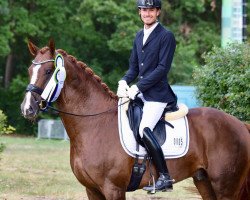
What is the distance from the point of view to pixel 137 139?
8742 mm

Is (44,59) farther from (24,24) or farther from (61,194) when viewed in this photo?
(24,24)

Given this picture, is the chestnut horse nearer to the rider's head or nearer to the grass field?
the rider's head

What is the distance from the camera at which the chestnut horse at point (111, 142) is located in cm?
851

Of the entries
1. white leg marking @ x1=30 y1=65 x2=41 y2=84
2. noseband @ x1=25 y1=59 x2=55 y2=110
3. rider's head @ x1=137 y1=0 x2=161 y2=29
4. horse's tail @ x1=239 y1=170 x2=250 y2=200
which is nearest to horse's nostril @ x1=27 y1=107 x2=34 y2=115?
noseband @ x1=25 y1=59 x2=55 y2=110

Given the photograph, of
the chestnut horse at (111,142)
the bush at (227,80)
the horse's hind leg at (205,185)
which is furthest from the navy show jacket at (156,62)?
the bush at (227,80)

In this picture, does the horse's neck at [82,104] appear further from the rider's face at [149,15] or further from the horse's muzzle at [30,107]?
the rider's face at [149,15]

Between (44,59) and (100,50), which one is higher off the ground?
(44,59)

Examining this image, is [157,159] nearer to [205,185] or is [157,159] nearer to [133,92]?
[133,92]

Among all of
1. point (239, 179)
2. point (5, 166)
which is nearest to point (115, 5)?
A: point (5, 166)

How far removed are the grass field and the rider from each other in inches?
174

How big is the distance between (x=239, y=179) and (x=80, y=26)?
34.0 meters

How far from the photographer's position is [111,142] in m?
8.70

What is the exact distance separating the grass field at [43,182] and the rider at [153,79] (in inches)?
174

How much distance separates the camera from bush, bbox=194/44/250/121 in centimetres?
1273
